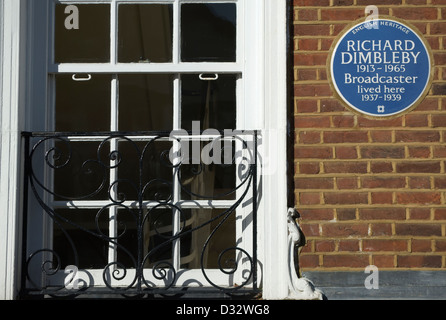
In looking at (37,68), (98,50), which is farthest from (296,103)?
(37,68)

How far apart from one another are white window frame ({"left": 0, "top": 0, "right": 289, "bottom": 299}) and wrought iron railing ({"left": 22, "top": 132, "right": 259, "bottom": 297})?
0.11 meters

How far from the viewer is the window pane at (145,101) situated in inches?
130

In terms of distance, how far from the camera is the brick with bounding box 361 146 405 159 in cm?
310

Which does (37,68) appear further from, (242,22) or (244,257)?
(244,257)

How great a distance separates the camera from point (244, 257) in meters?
3.23

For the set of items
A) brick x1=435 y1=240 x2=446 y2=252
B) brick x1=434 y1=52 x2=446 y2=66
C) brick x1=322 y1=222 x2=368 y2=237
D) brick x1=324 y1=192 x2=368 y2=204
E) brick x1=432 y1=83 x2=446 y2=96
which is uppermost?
brick x1=434 y1=52 x2=446 y2=66

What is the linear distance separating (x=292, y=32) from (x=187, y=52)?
2.01 ft

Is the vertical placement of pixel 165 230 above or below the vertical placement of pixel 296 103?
below

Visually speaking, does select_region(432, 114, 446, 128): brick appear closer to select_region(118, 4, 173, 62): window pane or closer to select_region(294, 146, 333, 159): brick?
select_region(294, 146, 333, 159): brick

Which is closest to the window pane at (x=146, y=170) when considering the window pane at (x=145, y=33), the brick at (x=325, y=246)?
the window pane at (x=145, y=33)

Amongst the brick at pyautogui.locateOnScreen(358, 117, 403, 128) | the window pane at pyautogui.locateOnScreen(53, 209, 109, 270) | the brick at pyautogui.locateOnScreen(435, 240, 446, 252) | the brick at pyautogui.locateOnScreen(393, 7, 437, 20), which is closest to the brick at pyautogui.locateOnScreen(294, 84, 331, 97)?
the brick at pyautogui.locateOnScreen(358, 117, 403, 128)

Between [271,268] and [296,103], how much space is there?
35.6 inches

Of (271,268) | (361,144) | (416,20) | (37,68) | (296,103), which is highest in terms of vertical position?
(416,20)

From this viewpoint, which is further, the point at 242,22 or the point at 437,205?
the point at 242,22
